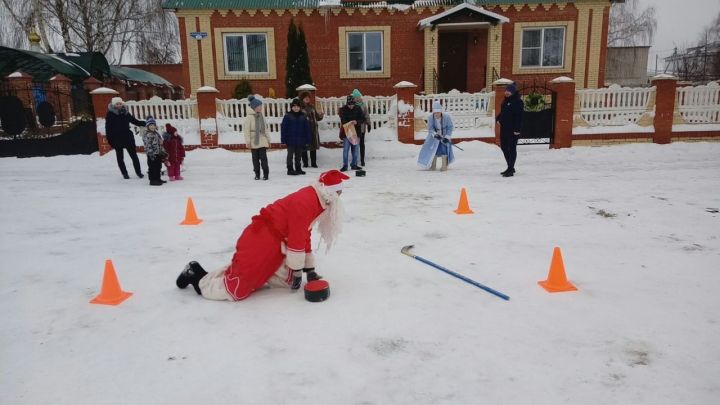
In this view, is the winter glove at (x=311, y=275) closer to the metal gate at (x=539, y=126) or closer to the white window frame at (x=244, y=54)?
the metal gate at (x=539, y=126)

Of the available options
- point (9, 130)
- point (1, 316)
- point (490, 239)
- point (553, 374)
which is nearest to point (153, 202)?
point (1, 316)

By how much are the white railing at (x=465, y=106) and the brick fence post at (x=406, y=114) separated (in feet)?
0.75

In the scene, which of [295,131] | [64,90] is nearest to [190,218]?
[295,131]

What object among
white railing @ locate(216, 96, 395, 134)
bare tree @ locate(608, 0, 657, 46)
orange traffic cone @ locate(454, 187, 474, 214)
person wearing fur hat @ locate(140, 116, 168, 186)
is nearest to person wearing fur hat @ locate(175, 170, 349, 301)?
orange traffic cone @ locate(454, 187, 474, 214)

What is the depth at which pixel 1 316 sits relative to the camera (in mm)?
3561

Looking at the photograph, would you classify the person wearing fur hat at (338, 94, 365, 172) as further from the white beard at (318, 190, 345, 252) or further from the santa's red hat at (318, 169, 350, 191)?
the santa's red hat at (318, 169, 350, 191)

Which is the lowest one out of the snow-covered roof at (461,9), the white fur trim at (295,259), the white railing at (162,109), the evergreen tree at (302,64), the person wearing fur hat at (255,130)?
the white fur trim at (295,259)

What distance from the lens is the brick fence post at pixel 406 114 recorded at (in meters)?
12.8

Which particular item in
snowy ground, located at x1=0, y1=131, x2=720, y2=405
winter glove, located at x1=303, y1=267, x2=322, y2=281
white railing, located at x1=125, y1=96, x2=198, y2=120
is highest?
white railing, located at x1=125, y1=96, x2=198, y2=120

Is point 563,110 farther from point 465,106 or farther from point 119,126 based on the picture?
point 119,126

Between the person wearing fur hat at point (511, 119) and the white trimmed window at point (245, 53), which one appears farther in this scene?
the white trimmed window at point (245, 53)

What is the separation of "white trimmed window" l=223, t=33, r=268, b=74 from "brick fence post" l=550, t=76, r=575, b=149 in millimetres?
10784

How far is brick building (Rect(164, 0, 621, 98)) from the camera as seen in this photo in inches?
683

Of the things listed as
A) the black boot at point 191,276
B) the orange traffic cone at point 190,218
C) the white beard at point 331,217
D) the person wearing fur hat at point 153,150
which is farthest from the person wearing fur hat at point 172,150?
the white beard at point 331,217
